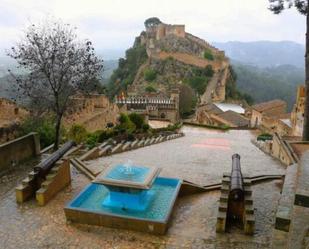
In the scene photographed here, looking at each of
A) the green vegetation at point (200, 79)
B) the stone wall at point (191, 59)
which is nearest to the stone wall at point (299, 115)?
the green vegetation at point (200, 79)

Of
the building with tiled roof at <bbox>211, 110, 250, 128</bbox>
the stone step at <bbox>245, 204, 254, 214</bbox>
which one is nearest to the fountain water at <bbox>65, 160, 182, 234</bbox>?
the stone step at <bbox>245, 204, 254, 214</bbox>

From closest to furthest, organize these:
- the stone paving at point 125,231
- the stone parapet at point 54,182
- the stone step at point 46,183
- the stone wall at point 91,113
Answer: the stone paving at point 125,231
the stone parapet at point 54,182
the stone step at point 46,183
the stone wall at point 91,113

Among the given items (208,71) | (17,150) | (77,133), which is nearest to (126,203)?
(17,150)

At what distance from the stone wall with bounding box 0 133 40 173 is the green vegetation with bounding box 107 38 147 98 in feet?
187

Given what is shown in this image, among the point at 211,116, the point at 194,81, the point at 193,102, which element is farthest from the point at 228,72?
the point at 211,116

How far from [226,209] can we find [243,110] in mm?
42197

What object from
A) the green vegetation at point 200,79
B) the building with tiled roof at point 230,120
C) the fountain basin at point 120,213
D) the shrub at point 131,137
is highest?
the green vegetation at point 200,79

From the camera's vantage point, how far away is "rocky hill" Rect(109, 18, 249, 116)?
2393 inches

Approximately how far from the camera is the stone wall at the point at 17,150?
10.2 meters

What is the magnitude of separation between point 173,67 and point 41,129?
Result: 52713mm

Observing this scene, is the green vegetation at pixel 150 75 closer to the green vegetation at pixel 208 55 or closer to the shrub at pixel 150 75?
the shrub at pixel 150 75

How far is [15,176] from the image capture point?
1001 cm

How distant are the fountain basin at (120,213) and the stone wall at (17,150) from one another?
3262 mm

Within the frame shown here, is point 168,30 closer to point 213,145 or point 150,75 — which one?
point 150,75
